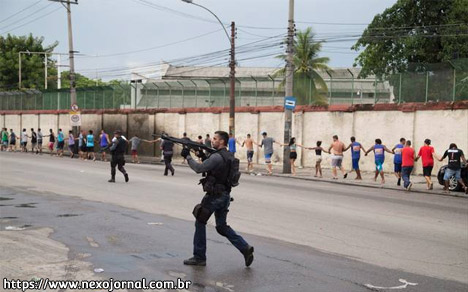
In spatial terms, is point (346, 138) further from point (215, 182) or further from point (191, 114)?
point (215, 182)

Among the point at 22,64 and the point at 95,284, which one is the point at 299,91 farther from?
the point at 22,64

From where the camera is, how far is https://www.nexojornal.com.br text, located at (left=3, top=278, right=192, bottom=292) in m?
5.98

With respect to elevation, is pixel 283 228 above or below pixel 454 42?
below

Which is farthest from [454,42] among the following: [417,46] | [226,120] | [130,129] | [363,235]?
[363,235]

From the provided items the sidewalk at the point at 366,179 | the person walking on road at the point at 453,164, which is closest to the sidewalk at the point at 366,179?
the sidewalk at the point at 366,179

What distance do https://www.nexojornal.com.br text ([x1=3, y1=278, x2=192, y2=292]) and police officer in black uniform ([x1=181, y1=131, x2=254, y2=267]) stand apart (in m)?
0.83

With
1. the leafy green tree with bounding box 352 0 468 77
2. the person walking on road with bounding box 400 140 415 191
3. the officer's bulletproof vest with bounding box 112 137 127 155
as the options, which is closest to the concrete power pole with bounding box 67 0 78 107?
the leafy green tree with bounding box 352 0 468 77

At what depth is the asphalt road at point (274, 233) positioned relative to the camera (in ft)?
22.4

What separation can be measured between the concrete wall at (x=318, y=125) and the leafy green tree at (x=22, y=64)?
30031mm

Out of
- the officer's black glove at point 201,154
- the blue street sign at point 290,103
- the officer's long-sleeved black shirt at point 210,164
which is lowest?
the officer's long-sleeved black shirt at point 210,164

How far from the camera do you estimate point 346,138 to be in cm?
2614

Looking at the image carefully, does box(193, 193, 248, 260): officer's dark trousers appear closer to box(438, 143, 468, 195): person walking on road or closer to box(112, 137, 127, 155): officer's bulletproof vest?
box(112, 137, 127, 155): officer's bulletproof vest

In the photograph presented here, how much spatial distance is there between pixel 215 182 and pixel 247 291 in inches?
57.9

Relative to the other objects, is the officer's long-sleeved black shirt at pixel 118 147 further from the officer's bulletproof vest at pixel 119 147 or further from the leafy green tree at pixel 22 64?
the leafy green tree at pixel 22 64
